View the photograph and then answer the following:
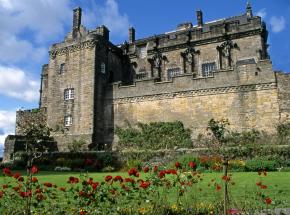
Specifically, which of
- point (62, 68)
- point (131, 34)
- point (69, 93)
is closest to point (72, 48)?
point (62, 68)

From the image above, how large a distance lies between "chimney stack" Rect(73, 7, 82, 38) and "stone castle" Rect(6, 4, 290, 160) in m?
0.11

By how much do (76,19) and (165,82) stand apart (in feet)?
45.1

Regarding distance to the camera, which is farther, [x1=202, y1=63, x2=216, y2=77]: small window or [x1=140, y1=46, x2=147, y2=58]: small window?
[x1=140, y1=46, x2=147, y2=58]: small window

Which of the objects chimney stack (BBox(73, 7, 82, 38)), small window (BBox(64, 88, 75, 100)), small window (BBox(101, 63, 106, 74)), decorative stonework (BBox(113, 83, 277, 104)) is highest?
chimney stack (BBox(73, 7, 82, 38))

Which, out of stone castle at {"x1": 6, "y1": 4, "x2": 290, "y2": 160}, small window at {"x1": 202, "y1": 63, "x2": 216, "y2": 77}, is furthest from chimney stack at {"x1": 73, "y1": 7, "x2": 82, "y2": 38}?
small window at {"x1": 202, "y1": 63, "x2": 216, "y2": 77}

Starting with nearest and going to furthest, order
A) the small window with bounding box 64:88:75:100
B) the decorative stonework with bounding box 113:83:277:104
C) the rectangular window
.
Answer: the decorative stonework with bounding box 113:83:277:104 → the small window with bounding box 64:88:75:100 → the rectangular window

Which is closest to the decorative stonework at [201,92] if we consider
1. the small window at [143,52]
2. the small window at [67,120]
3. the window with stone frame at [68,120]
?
the window with stone frame at [68,120]

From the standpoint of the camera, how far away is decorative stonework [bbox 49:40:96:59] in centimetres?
3384

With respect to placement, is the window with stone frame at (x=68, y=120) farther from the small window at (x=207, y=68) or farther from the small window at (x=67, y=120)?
the small window at (x=207, y=68)

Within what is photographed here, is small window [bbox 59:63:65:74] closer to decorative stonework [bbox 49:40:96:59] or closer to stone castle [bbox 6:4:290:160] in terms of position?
stone castle [bbox 6:4:290:160]

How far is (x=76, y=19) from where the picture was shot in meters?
37.7

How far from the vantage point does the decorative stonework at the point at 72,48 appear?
33844mm

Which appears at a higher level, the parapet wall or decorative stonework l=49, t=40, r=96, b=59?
decorative stonework l=49, t=40, r=96, b=59

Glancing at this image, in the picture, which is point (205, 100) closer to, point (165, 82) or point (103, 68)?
point (165, 82)
